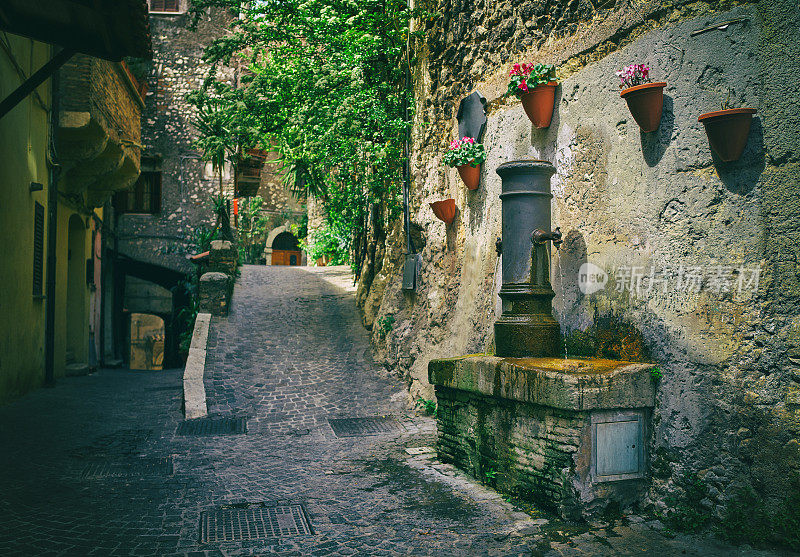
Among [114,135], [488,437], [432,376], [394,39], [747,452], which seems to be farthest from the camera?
[114,135]

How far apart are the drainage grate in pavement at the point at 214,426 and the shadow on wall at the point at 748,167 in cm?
544

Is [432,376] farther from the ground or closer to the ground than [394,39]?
closer to the ground

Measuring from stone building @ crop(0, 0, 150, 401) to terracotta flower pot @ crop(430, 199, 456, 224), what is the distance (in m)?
3.76

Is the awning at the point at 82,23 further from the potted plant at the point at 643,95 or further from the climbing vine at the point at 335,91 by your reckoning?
the potted plant at the point at 643,95

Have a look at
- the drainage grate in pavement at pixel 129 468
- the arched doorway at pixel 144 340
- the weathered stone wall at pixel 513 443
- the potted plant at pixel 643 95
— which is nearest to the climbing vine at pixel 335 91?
the weathered stone wall at pixel 513 443

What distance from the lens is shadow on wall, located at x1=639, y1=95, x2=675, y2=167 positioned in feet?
14.1

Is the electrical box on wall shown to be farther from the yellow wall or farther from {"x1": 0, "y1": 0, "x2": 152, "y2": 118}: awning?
the yellow wall

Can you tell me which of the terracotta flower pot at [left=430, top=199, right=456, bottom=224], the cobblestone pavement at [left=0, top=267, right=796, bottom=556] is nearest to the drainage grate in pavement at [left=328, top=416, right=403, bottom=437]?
the cobblestone pavement at [left=0, top=267, right=796, bottom=556]

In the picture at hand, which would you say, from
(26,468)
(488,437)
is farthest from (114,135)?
(488,437)

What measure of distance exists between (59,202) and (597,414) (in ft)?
37.1

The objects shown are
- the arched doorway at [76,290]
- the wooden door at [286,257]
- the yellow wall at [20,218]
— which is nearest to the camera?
the yellow wall at [20,218]

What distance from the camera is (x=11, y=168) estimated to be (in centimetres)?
820

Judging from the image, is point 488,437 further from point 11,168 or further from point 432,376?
point 11,168

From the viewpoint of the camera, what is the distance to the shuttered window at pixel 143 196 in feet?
59.8
